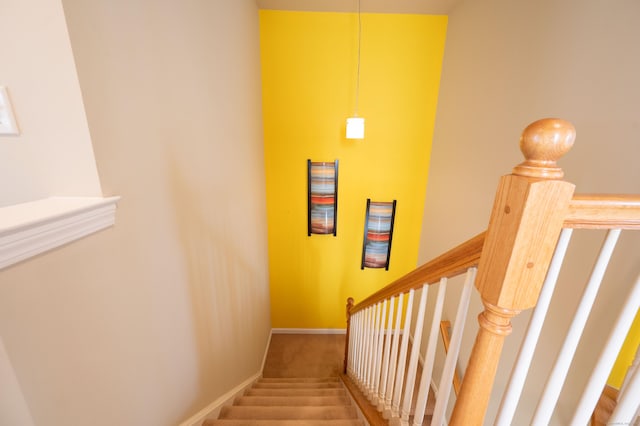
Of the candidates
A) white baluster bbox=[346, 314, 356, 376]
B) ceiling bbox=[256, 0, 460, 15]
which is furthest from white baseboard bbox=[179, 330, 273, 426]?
ceiling bbox=[256, 0, 460, 15]

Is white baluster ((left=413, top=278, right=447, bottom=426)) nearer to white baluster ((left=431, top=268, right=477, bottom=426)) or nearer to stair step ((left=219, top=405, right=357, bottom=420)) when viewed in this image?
white baluster ((left=431, top=268, right=477, bottom=426))

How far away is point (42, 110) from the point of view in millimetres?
609

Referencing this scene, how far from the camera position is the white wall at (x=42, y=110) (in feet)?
1.87

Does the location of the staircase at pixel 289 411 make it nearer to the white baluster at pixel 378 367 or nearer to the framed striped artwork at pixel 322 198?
the white baluster at pixel 378 367

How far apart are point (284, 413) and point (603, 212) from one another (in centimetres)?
182

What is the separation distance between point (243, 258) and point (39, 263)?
4.85 feet

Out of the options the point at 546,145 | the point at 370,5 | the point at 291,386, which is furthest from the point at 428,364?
the point at 370,5

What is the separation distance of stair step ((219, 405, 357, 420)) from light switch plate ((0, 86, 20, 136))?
1.73 meters

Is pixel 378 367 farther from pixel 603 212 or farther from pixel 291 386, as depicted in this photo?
pixel 603 212

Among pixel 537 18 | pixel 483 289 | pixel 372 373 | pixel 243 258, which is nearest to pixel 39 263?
pixel 483 289

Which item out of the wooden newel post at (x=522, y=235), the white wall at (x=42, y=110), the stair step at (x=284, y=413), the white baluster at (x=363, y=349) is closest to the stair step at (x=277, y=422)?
the stair step at (x=284, y=413)

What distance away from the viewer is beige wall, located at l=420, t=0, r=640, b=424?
931 mm

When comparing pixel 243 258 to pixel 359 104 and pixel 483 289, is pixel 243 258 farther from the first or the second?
pixel 359 104

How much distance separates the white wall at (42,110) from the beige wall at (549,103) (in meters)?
1.84
